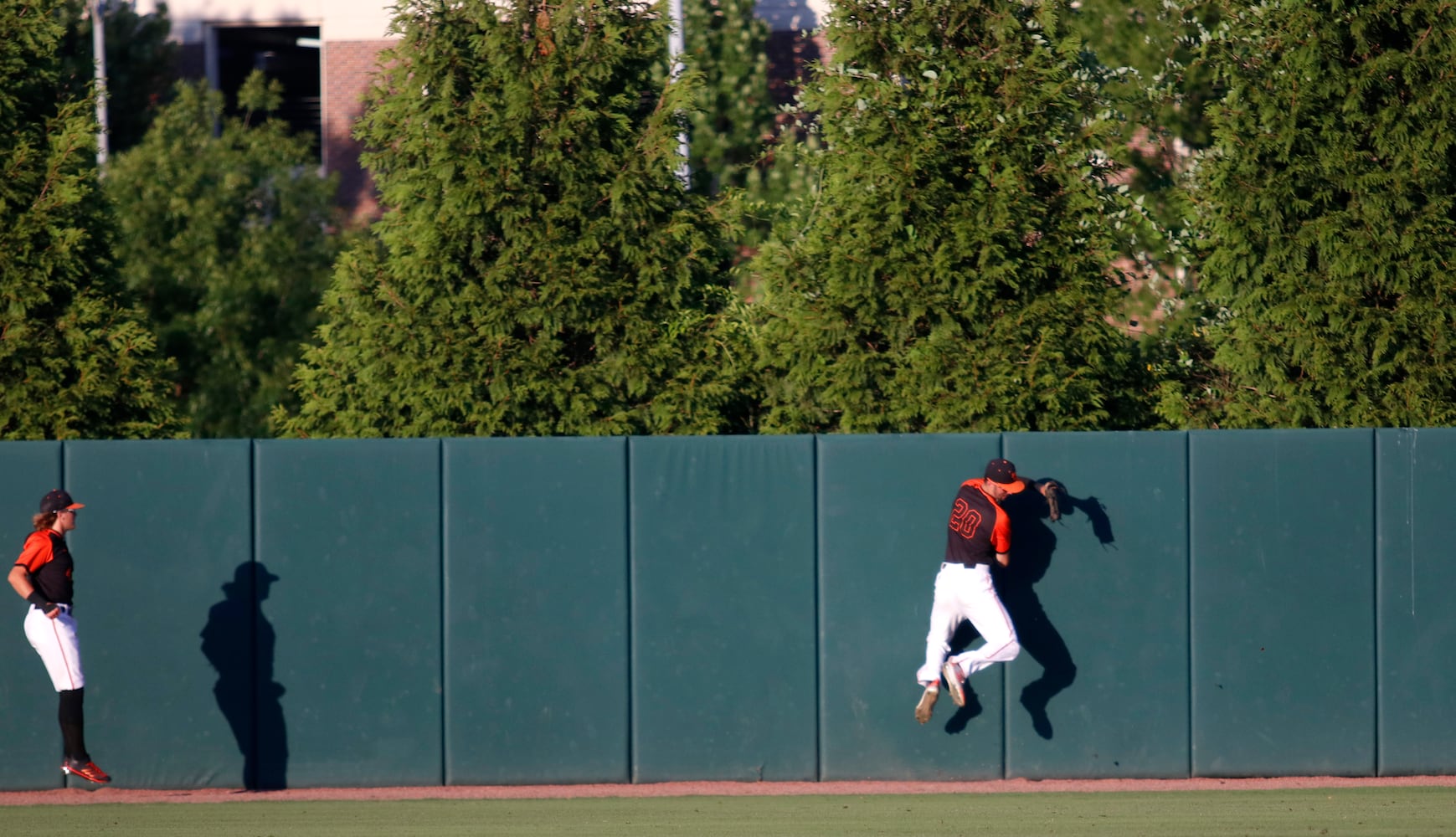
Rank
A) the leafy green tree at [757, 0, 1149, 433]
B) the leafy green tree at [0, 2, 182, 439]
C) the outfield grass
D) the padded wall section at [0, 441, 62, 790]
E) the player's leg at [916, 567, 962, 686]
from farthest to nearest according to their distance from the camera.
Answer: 1. the leafy green tree at [0, 2, 182, 439]
2. the leafy green tree at [757, 0, 1149, 433]
3. the padded wall section at [0, 441, 62, 790]
4. the player's leg at [916, 567, 962, 686]
5. the outfield grass

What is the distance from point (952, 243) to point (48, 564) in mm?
6104

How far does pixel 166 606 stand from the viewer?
852 centimetres

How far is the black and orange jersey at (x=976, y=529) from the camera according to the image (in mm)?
8117

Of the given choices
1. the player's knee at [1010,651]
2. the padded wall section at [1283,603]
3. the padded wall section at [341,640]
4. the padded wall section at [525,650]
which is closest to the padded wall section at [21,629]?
the padded wall section at [341,640]

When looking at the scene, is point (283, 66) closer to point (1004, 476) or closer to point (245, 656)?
point (245, 656)

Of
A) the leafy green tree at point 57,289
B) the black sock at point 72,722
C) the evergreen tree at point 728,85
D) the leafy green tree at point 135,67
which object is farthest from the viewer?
the leafy green tree at point 135,67

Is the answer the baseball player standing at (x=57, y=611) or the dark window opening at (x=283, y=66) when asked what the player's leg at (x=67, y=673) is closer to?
the baseball player standing at (x=57, y=611)

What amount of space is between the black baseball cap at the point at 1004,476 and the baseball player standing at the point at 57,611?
552cm

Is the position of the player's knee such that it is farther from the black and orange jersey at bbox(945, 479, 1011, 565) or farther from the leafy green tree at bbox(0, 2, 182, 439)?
the leafy green tree at bbox(0, 2, 182, 439)

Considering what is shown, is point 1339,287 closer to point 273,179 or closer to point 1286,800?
point 1286,800

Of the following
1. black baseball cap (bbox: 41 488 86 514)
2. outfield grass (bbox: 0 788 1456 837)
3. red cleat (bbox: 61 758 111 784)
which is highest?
black baseball cap (bbox: 41 488 86 514)

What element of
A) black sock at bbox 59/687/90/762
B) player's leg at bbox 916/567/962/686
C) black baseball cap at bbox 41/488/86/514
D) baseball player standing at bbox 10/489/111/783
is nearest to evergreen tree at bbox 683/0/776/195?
player's leg at bbox 916/567/962/686

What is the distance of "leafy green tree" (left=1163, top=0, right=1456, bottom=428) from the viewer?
9352mm

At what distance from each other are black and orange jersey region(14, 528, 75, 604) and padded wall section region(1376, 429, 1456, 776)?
26.6 ft
